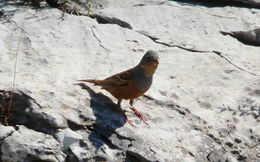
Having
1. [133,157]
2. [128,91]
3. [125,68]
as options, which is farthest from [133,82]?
[125,68]

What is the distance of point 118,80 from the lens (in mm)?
5500

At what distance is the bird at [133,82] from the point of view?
541 centimetres

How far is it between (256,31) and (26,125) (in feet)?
13.0

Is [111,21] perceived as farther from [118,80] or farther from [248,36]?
[118,80]

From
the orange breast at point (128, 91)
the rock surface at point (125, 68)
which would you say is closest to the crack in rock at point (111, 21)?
the rock surface at point (125, 68)

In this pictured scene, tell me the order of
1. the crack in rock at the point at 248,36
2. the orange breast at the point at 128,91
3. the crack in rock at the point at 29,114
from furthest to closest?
the crack in rock at the point at 248,36
the orange breast at the point at 128,91
the crack in rock at the point at 29,114

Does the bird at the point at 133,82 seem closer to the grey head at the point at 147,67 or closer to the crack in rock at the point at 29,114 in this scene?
the grey head at the point at 147,67

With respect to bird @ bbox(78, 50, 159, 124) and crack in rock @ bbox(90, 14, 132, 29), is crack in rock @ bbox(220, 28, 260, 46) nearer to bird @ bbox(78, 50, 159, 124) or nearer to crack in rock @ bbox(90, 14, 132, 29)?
crack in rock @ bbox(90, 14, 132, 29)

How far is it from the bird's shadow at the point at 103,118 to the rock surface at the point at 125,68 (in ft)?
0.04

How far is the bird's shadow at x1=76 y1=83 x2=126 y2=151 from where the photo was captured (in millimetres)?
5052

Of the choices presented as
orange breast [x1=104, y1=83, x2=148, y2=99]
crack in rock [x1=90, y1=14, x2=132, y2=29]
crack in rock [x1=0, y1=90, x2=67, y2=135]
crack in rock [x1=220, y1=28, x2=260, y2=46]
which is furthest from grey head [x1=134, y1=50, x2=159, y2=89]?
crack in rock [x1=220, y1=28, x2=260, y2=46]

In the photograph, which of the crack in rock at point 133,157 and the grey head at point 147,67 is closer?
the crack in rock at point 133,157

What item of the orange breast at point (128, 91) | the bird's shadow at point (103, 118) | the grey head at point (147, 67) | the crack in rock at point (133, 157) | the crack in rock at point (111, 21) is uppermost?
the grey head at point (147, 67)

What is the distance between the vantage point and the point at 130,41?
7.08m
